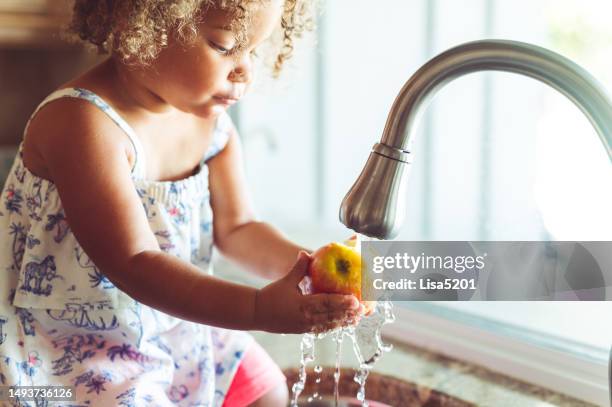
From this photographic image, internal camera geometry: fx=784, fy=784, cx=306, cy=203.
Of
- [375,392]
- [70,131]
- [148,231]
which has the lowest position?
[375,392]

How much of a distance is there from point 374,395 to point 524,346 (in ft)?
0.72

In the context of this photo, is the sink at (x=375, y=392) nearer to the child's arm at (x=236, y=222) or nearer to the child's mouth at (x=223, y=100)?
the child's arm at (x=236, y=222)

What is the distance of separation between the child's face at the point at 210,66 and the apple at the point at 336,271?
245 millimetres

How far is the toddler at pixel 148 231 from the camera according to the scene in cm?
80

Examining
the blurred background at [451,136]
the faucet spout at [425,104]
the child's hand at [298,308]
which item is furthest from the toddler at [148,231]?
the blurred background at [451,136]

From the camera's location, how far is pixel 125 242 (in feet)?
2.68

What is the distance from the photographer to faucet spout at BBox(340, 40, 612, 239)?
0.61m

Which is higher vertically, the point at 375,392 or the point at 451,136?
the point at 451,136

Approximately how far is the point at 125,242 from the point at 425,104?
Answer: 353 mm

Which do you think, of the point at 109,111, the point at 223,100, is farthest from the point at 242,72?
the point at 109,111

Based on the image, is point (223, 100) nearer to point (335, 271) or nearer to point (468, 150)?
point (335, 271)

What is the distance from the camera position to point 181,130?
1038 millimetres

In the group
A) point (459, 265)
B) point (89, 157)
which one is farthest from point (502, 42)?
point (89, 157)

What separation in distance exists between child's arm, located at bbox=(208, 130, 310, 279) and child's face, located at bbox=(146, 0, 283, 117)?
18cm
